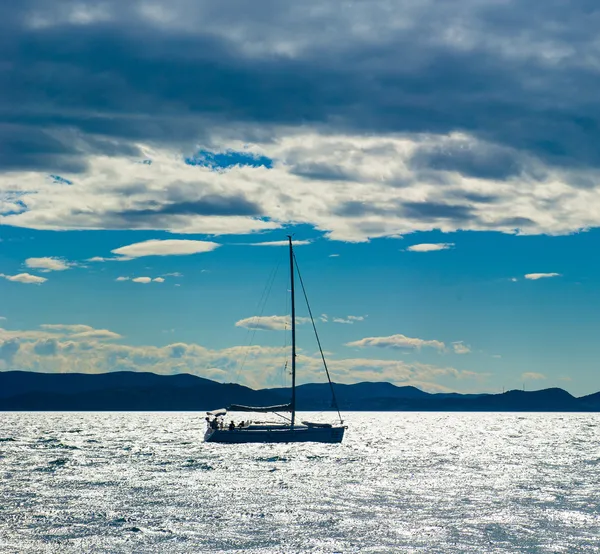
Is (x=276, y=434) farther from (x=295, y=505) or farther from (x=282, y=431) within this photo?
(x=295, y=505)

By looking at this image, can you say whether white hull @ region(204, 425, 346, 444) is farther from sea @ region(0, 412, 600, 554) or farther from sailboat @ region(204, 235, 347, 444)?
sea @ region(0, 412, 600, 554)

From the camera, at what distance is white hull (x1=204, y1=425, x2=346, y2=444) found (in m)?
111

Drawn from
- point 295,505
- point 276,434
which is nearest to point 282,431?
point 276,434

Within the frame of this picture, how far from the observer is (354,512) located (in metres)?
52.0

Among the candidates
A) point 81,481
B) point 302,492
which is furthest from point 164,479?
point 302,492

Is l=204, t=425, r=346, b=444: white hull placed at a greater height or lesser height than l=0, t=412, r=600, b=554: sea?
greater

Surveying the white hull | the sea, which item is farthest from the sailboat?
the sea

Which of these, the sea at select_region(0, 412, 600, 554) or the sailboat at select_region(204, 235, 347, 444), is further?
the sailboat at select_region(204, 235, 347, 444)

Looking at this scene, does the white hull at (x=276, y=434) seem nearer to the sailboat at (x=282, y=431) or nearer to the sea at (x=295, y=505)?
the sailboat at (x=282, y=431)

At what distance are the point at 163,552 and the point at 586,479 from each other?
46.5 meters

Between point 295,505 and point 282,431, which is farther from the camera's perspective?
point 282,431

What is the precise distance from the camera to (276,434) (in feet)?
364

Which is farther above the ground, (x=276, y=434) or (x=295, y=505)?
(x=276, y=434)

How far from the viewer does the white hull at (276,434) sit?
364 feet
